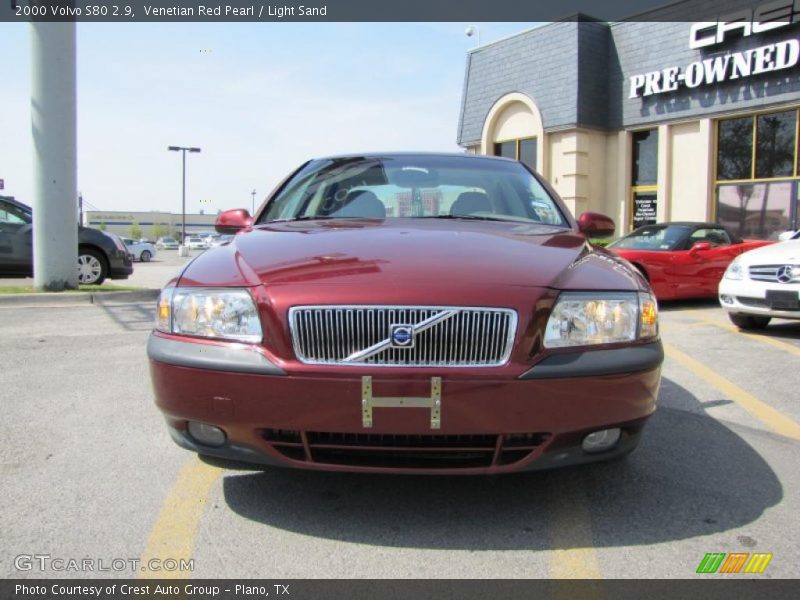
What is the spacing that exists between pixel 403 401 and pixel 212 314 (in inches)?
30.8

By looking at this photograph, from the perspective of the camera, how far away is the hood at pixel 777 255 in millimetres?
6777

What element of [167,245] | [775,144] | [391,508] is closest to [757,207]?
[775,144]

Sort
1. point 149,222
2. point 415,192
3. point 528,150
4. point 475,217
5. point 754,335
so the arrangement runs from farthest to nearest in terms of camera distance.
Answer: point 149,222
point 528,150
point 754,335
point 415,192
point 475,217

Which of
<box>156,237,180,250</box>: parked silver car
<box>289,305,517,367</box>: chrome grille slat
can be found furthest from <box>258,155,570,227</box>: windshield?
<box>156,237,180,250</box>: parked silver car

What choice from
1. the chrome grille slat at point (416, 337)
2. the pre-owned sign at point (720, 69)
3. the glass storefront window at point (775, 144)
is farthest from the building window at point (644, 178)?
the chrome grille slat at point (416, 337)

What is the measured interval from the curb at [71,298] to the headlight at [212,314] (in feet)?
23.1

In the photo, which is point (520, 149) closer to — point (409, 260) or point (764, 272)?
point (764, 272)

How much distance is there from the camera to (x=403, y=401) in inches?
87.2

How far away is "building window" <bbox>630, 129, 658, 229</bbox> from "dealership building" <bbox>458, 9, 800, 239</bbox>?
26 millimetres

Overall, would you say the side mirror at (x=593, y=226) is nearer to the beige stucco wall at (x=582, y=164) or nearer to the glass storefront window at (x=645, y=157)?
the beige stucco wall at (x=582, y=164)

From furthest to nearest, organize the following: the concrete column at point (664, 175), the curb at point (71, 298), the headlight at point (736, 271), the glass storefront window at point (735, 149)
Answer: the concrete column at point (664, 175), the glass storefront window at point (735, 149), the curb at point (71, 298), the headlight at point (736, 271)

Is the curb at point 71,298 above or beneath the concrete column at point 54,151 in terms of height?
beneath

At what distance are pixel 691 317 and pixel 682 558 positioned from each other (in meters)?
7.08

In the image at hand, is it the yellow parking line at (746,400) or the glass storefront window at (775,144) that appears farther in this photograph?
the glass storefront window at (775,144)
